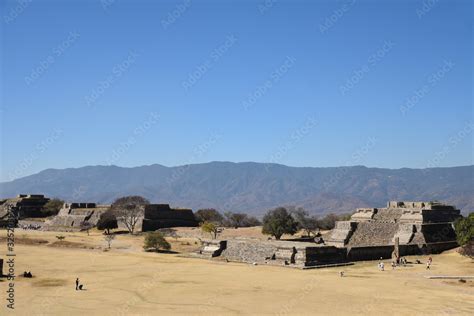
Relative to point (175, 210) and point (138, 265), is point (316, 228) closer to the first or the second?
point (175, 210)

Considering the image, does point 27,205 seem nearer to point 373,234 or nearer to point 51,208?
point 51,208

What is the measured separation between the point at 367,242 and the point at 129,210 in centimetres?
3948

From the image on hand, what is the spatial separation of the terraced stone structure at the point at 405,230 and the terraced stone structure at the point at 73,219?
46.7m

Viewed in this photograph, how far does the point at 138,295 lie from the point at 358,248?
955 inches

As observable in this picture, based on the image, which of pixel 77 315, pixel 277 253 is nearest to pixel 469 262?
pixel 277 253

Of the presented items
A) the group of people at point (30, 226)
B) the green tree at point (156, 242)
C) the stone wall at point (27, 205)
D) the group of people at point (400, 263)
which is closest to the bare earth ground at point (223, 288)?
the group of people at point (400, 263)

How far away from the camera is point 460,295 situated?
33.6 m

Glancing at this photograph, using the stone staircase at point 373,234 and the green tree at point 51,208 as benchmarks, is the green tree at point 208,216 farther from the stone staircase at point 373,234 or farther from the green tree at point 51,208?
the stone staircase at point 373,234

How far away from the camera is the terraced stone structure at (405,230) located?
5413 cm

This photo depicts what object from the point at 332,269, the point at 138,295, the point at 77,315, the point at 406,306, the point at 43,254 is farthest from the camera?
the point at 43,254

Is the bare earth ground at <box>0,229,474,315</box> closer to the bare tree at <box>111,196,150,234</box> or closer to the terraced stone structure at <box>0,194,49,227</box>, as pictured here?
the bare tree at <box>111,196,150,234</box>

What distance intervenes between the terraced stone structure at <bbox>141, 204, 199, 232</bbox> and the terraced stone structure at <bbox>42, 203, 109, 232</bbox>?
10.4 metres

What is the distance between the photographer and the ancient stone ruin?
156 feet

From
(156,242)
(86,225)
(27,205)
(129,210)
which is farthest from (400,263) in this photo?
(27,205)
